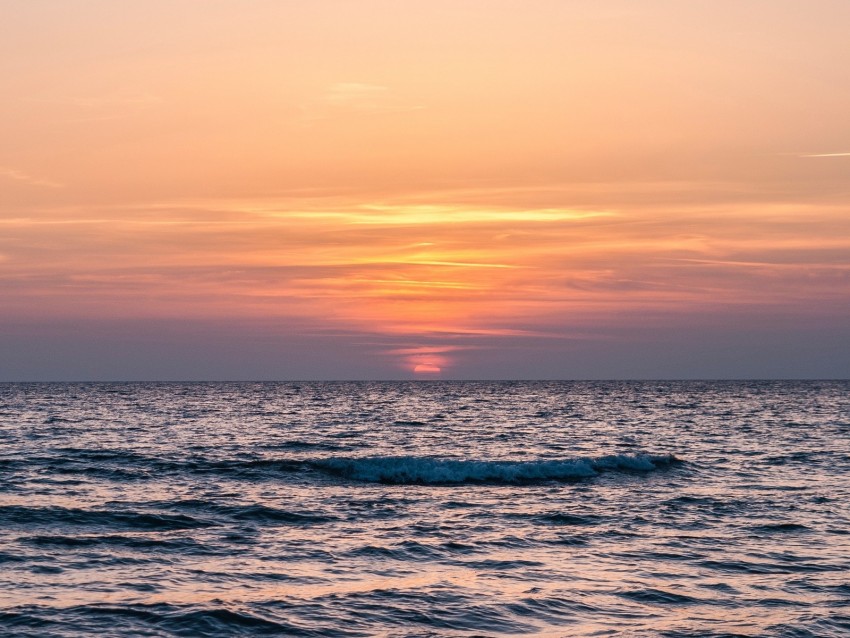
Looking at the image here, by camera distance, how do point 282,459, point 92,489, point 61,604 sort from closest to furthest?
point 61,604, point 92,489, point 282,459

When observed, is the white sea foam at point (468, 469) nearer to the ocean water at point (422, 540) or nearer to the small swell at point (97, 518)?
the ocean water at point (422, 540)

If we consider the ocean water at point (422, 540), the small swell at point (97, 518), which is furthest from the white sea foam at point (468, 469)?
the small swell at point (97, 518)

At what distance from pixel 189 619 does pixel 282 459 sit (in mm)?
30432

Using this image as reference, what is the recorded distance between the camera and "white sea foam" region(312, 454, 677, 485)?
4150cm

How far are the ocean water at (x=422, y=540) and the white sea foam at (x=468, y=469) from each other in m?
0.14

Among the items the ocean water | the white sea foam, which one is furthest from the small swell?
the white sea foam

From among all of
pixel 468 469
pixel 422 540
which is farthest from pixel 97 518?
pixel 468 469

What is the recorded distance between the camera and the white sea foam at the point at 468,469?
1634 inches

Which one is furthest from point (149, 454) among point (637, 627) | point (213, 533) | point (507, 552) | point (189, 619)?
point (637, 627)

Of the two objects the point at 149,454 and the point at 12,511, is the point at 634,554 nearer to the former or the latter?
the point at 12,511

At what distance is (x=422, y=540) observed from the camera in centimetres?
2572

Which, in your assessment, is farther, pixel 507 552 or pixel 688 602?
pixel 507 552

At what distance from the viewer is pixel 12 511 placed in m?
29.8

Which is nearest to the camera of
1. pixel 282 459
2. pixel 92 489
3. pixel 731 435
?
pixel 92 489
